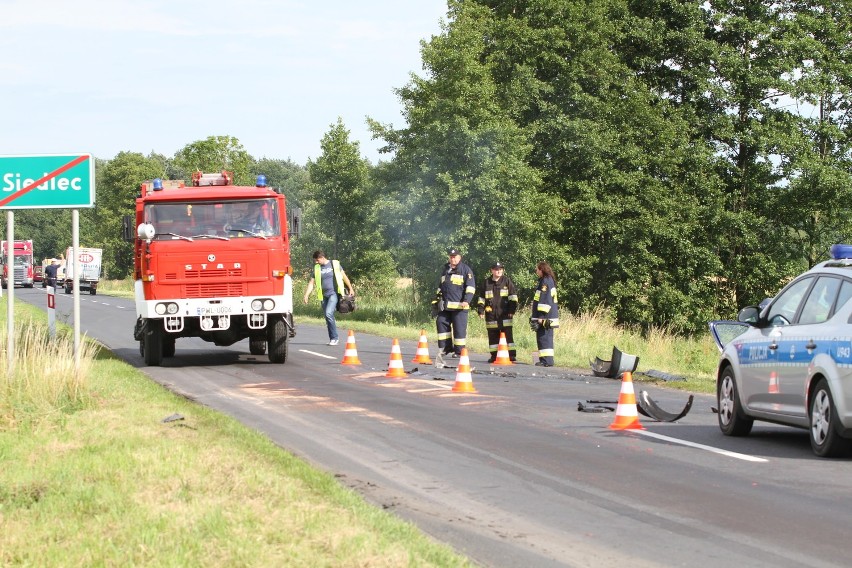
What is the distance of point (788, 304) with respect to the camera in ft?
36.1

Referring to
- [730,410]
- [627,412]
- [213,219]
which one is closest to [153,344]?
[213,219]

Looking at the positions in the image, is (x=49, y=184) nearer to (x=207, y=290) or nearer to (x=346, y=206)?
(x=207, y=290)

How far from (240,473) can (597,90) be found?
125 ft

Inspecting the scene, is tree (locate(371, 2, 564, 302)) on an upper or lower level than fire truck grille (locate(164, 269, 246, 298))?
upper

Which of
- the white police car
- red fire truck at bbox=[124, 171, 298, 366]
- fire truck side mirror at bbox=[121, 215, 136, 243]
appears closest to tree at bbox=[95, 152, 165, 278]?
fire truck side mirror at bbox=[121, 215, 136, 243]

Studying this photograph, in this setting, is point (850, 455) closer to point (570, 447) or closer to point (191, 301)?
point (570, 447)

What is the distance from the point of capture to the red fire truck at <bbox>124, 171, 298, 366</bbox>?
1886cm

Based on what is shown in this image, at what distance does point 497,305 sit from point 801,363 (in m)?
11.3

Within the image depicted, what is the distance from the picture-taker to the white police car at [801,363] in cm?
945

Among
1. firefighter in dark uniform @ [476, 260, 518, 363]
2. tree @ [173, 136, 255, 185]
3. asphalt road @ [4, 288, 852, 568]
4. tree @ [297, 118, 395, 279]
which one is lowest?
asphalt road @ [4, 288, 852, 568]

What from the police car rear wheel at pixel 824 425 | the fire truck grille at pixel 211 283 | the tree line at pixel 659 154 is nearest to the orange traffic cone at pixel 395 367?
the fire truck grille at pixel 211 283

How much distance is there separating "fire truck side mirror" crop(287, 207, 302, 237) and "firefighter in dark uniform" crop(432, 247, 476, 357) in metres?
3.27

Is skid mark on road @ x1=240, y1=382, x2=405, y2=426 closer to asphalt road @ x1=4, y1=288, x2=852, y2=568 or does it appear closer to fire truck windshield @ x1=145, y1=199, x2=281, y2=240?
asphalt road @ x1=4, y1=288, x2=852, y2=568

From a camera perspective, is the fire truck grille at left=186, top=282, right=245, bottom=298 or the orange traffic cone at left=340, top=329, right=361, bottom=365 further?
the orange traffic cone at left=340, top=329, right=361, bottom=365
